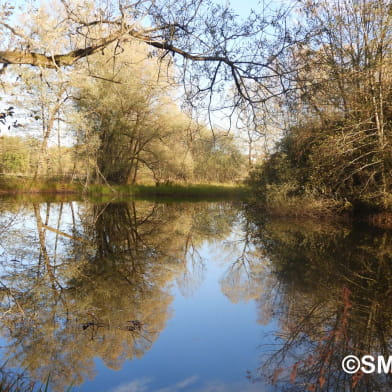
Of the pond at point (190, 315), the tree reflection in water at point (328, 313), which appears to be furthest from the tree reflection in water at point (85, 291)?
the tree reflection in water at point (328, 313)

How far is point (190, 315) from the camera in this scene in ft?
13.1

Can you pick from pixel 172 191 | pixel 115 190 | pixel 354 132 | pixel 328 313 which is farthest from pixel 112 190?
pixel 328 313

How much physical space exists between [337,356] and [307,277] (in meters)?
2.57

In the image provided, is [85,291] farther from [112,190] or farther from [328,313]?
[112,190]

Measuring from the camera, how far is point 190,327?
3.67m

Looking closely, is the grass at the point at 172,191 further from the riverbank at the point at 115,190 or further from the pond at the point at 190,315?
the pond at the point at 190,315

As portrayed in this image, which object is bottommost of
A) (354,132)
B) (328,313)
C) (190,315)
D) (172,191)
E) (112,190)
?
(190,315)

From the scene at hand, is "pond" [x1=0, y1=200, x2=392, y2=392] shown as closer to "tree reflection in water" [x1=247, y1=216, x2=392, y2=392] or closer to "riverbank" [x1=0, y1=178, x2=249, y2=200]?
"tree reflection in water" [x1=247, y1=216, x2=392, y2=392]

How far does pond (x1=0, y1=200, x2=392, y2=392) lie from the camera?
265cm

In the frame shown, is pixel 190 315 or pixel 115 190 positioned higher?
pixel 115 190

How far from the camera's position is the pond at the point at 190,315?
2648mm

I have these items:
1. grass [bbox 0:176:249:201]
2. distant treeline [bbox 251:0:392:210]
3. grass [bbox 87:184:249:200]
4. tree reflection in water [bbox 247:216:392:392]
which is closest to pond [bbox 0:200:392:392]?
tree reflection in water [bbox 247:216:392:392]

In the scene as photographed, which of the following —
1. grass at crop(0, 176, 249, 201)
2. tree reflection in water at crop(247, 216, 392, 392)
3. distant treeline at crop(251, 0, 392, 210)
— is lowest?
tree reflection in water at crop(247, 216, 392, 392)

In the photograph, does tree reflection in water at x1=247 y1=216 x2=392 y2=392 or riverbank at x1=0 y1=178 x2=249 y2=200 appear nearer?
Result: tree reflection in water at x1=247 y1=216 x2=392 y2=392
